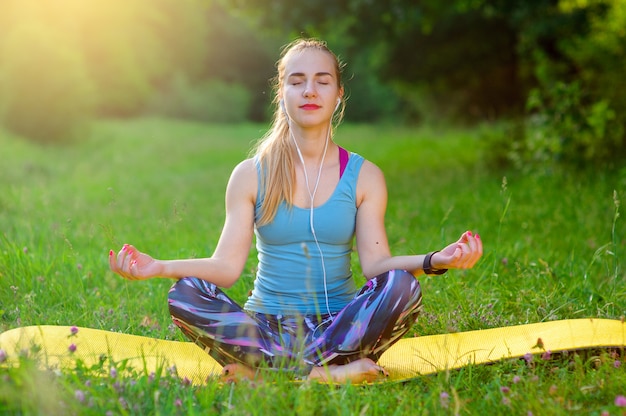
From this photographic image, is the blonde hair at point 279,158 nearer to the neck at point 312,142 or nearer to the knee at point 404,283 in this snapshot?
the neck at point 312,142

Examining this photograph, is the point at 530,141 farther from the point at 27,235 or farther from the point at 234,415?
the point at 234,415

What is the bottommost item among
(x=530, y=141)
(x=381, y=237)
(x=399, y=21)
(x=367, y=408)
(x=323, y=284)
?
(x=367, y=408)

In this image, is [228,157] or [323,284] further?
[228,157]

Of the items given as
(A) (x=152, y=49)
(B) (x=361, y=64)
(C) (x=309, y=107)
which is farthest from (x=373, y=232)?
(A) (x=152, y=49)

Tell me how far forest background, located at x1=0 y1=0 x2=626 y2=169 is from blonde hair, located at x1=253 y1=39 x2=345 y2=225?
1748 millimetres

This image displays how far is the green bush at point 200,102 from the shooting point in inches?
1147

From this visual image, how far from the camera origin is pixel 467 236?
2.60 m

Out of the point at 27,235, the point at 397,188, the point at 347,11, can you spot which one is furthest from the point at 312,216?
the point at 347,11

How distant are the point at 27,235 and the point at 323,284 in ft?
8.09

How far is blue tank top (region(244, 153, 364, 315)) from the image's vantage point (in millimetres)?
3062

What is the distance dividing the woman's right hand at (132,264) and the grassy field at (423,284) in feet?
1.27

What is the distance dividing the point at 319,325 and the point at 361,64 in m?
27.0

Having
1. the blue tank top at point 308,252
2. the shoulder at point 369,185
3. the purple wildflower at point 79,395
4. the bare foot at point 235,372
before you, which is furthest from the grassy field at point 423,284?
the shoulder at point 369,185

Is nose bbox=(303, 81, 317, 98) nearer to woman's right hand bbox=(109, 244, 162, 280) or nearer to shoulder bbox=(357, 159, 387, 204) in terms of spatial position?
shoulder bbox=(357, 159, 387, 204)
